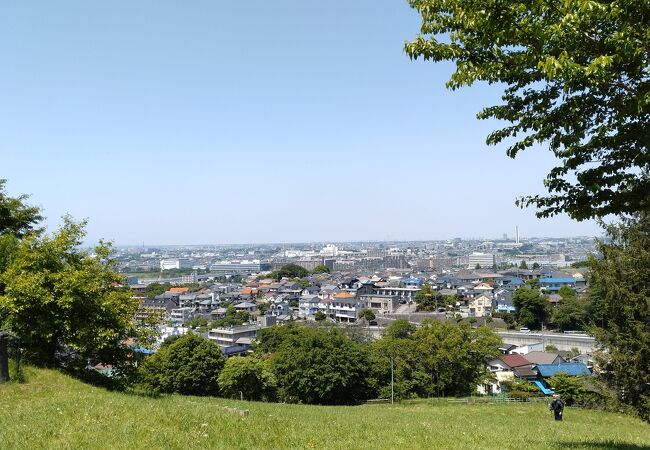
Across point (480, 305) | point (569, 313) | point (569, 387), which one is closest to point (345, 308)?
point (480, 305)

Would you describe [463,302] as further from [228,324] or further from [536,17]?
[536,17]

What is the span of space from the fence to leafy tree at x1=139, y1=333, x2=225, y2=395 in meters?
20.5

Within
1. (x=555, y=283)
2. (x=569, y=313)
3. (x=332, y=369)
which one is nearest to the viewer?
(x=332, y=369)

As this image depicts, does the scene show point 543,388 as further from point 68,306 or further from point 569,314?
point 68,306

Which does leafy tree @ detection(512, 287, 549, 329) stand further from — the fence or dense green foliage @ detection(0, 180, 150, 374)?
the fence

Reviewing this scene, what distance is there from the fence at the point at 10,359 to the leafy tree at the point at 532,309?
235ft

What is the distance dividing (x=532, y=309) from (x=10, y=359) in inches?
2869

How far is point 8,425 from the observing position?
740cm

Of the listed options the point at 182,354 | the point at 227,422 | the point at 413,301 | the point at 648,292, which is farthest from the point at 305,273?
the point at 227,422

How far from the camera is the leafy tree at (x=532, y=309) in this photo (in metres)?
72.3

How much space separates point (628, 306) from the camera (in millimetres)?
19062

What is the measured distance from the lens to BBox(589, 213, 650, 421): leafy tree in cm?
1873

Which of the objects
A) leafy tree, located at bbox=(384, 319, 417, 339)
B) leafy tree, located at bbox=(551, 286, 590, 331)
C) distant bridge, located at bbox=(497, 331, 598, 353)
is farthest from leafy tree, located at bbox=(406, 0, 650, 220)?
leafy tree, located at bbox=(551, 286, 590, 331)

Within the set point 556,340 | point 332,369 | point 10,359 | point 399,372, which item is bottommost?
point 556,340
